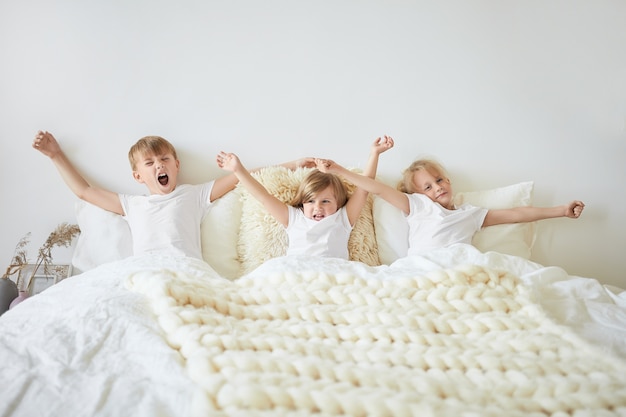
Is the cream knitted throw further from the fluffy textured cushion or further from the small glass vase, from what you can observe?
the small glass vase

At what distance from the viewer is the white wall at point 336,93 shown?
1.97 m

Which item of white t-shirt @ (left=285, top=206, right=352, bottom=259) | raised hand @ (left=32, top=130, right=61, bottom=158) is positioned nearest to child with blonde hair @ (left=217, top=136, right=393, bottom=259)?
white t-shirt @ (left=285, top=206, right=352, bottom=259)

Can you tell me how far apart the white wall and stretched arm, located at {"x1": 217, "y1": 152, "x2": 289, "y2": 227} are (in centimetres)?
25

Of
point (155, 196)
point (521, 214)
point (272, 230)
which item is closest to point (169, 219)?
point (155, 196)

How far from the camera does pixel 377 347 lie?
2.89 feet

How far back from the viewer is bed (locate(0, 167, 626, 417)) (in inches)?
28.1

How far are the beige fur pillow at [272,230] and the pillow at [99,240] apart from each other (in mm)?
464

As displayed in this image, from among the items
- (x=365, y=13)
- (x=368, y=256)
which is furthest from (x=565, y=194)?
(x=365, y=13)

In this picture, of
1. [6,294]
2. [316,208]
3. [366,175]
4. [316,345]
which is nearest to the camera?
[316,345]

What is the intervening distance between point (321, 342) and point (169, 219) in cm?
108

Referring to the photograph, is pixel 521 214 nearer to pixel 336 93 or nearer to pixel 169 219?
pixel 336 93

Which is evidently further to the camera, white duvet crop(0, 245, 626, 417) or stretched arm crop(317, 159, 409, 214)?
stretched arm crop(317, 159, 409, 214)

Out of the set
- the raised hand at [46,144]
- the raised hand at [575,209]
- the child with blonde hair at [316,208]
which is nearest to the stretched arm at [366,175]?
the child with blonde hair at [316,208]

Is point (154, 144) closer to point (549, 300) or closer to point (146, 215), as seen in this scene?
point (146, 215)
